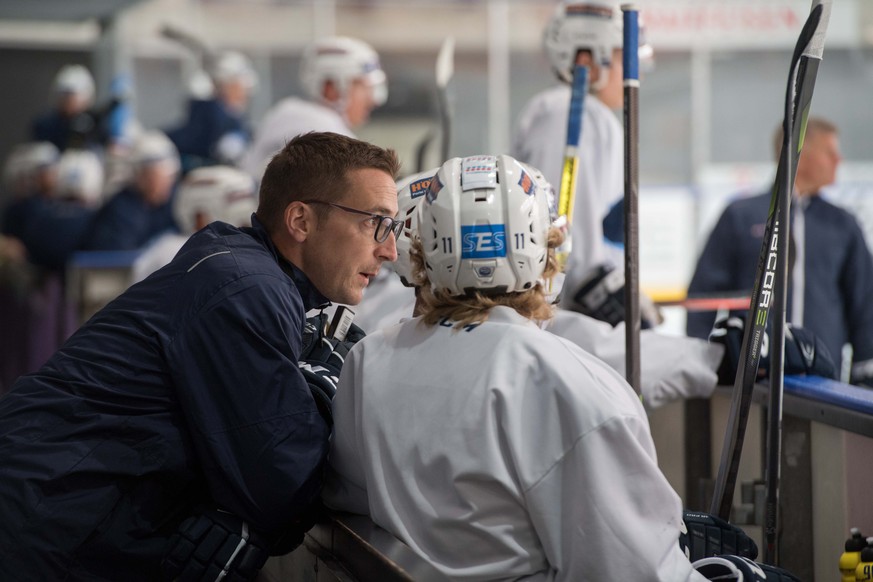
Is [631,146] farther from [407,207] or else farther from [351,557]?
[351,557]

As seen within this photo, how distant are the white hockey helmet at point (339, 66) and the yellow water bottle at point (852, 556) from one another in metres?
4.09

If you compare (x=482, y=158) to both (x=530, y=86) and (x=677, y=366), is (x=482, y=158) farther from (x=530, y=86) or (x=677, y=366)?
(x=530, y=86)

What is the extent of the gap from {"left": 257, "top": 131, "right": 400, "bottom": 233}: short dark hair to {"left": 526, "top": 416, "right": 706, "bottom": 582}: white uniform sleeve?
0.83m

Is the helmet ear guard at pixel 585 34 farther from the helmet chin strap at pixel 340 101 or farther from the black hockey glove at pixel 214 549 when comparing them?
the black hockey glove at pixel 214 549

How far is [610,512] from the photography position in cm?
167

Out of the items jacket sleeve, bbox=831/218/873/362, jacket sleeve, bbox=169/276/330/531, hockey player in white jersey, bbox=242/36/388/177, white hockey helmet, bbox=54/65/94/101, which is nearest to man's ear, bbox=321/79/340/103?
hockey player in white jersey, bbox=242/36/388/177

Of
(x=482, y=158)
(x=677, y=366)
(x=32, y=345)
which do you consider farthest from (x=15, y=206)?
(x=482, y=158)

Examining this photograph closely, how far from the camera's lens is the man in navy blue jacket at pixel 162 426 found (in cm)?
202

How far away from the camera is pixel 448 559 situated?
1826mm

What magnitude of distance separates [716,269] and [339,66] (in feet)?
6.64

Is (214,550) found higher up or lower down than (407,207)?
lower down

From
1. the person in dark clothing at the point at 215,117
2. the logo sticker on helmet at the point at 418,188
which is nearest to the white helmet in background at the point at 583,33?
the logo sticker on helmet at the point at 418,188

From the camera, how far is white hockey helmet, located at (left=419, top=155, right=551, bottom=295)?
75.4 inches

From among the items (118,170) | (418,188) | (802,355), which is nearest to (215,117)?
(118,170)
